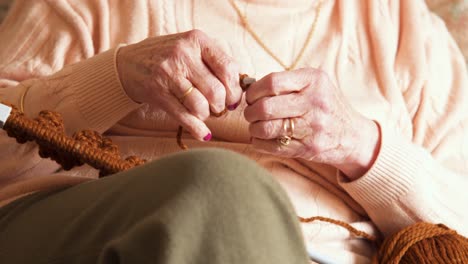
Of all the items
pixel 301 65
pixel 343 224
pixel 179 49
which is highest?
pixel 179 49

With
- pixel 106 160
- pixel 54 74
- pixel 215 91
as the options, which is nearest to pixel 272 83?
pixel 215 91

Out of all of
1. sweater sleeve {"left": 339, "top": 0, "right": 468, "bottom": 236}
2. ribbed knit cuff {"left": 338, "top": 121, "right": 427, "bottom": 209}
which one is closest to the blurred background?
sweater sleeve {"left": 339, "top": 0, "right": 468, "bottom": 236}

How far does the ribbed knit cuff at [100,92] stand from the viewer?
34.2 inches

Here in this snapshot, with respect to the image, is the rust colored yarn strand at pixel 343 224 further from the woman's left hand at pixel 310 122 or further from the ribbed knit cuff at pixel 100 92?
the ribbed knit cuff at pixel 100 92

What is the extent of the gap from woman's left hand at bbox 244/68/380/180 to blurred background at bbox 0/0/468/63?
1.78ft

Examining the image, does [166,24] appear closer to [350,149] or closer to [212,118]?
[212,118]

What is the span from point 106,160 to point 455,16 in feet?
3.28

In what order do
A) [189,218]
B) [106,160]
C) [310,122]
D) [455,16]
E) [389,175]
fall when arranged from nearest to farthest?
[189,218] → [106,160] → [310,122] → [389,175] → [455,16]

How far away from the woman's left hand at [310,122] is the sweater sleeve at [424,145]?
0.12 feet

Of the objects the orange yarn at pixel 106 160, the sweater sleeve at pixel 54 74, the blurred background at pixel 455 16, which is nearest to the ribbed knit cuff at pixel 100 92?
the sweater sleeve at pixel 54 74

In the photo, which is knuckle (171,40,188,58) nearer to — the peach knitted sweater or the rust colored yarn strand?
the peach knitted sweater

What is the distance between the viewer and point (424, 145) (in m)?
1.10

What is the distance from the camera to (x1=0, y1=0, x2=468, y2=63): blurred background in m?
1.33

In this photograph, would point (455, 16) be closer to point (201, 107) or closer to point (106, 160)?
point (201, 107)
